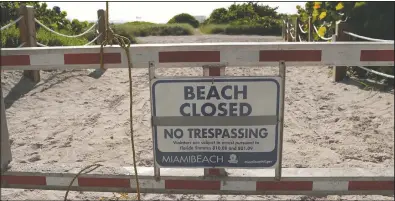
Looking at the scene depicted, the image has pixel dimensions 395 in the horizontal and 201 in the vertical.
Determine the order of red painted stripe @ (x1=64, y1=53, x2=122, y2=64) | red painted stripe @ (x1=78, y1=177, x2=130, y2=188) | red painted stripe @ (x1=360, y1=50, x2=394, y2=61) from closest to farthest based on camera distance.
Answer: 1. red painted stripe @ (x1=360, y1=50, x2=394, y2=61)
2. red painted stripe @ (x1=64, y1=53, x2=122, y2=64)
3. red painted stripe @ (x1=78, y1=177, x2=130, y2=188)

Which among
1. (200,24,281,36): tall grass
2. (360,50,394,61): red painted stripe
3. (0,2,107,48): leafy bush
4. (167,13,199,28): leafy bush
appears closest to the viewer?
(360,50,394,61): red painted stripe

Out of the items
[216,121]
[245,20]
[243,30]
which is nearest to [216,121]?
[216,121]

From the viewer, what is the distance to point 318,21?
11523 mm

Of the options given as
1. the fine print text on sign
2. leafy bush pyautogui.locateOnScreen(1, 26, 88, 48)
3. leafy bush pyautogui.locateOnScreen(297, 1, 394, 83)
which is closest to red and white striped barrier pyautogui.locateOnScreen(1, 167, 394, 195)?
the fine print text on sign

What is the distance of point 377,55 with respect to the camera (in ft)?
7.84

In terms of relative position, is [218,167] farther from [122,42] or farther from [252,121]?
[122,42]

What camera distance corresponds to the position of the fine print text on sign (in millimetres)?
2473

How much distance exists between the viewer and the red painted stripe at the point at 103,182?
2791 mm

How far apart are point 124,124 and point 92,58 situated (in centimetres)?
291

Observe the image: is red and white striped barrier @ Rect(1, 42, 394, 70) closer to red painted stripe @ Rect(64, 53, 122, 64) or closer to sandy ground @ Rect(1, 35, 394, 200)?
red painted stripe @ Rect(64, 53, 122, 64)

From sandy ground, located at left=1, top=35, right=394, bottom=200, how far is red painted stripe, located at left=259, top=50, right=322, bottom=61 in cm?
129

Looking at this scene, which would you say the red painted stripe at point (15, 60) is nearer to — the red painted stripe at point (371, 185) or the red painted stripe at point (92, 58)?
the red painted stripe at point (92, 58)

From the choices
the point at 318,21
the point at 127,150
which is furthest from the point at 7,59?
the point at 318,21

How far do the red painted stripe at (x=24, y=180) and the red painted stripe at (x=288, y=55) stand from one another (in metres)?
1.68
